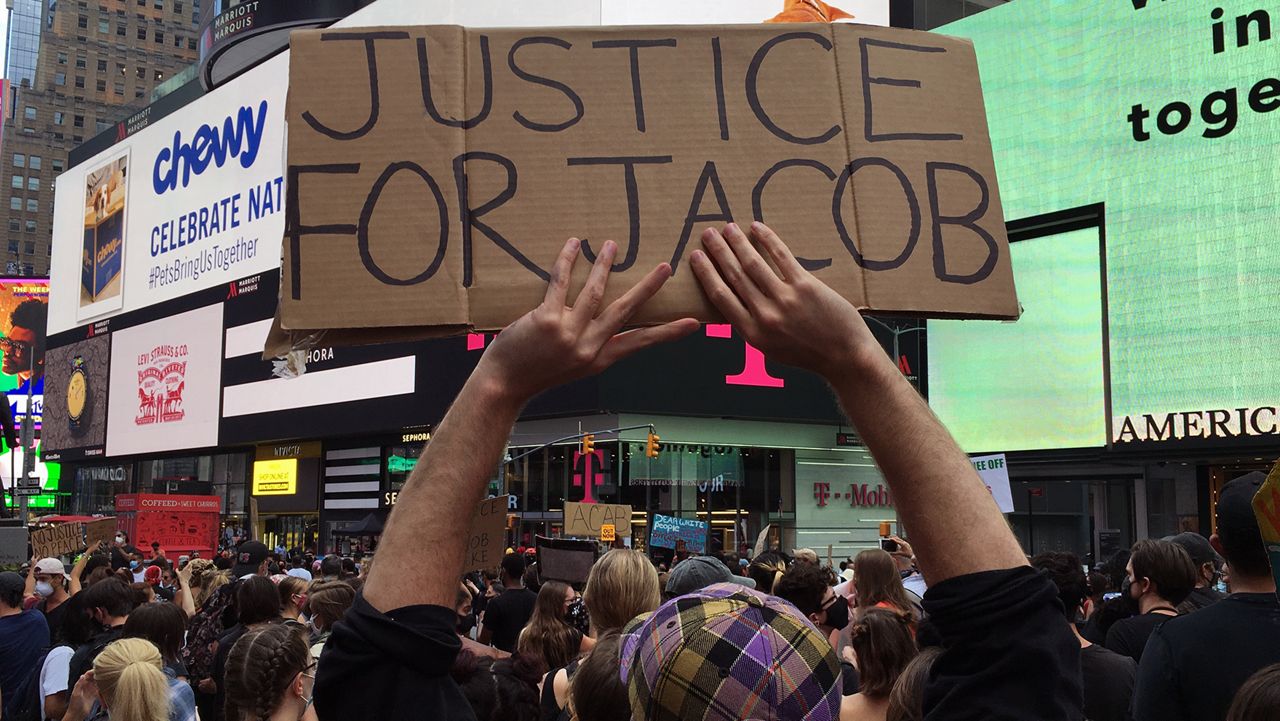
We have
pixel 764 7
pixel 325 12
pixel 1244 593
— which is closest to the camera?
pixel 1244 593

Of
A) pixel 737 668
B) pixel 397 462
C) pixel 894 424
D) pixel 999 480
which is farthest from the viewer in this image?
pixel 397 462

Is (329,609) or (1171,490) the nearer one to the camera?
(329,609)

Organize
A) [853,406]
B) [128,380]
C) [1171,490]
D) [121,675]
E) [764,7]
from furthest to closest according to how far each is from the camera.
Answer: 1. [128,380]
2. [764,7]
3. [1171,490]
4. [121,675]
5. [853,406]

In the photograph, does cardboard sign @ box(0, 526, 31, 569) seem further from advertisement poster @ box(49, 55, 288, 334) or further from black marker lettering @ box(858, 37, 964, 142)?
advertisement poster @ box(49, 55, 288, 334)

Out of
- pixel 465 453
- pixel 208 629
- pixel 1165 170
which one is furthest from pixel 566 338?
pixel 1165 170

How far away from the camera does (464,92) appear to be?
9.16 feet

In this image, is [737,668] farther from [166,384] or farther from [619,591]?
[166,384]

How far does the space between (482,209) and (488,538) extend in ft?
24.7

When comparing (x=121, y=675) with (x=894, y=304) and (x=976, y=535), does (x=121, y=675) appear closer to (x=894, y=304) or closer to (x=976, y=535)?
(x=894, y=304)

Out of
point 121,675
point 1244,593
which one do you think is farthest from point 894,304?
point 121,675

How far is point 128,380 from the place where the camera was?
6456 cm

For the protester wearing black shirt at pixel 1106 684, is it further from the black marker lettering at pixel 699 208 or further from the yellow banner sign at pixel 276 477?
the yellow banner sign at pixel 276 477

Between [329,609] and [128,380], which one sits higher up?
[128,380]

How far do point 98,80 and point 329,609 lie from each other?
5668 inches
